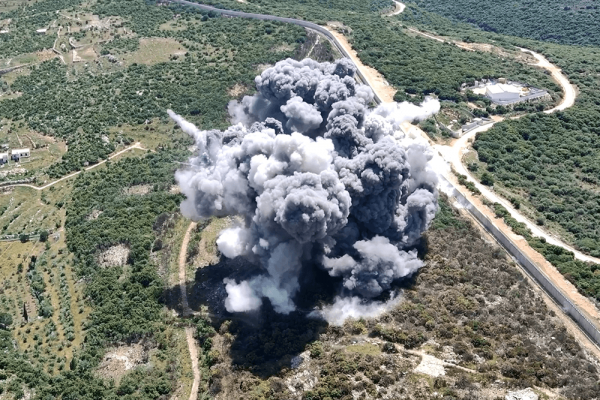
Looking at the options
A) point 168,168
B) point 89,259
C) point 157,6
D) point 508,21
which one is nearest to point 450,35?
point 508,21

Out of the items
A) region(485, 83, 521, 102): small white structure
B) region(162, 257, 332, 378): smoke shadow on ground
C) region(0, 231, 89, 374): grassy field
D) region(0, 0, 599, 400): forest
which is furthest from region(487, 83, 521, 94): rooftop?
region(0, 231, 89, 374): grassy field

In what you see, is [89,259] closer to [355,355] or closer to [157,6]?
[355,355]

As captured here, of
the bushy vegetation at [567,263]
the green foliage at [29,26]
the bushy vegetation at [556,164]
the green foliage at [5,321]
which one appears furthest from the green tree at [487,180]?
the green foliage at [29,26]

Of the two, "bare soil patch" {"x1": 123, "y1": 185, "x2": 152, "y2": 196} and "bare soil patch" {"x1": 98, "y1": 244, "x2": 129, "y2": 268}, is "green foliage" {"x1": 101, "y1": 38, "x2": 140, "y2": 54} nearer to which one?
"bare soil patch" {"x1": 123, "y1": 185, "x2": 152, "y2": 196}

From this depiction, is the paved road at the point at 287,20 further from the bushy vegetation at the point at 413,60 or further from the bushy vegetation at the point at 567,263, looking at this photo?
the bushy vegetation at the point at 567,263

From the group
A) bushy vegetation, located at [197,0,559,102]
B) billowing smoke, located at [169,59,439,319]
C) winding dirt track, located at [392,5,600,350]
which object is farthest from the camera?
bushy vegetation, located at [197,0,559,102]

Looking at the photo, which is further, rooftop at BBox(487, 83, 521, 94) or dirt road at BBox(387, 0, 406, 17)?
dirt road at BBox(387, 0, 406, 17)

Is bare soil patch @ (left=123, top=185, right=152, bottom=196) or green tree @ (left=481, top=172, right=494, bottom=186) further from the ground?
green tree @ (left=481, top=172, right=494, bottom=186)
